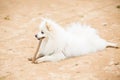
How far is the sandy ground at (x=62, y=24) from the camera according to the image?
4.78 m

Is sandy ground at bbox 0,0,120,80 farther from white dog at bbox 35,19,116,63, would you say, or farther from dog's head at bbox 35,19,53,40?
dog's head at bbox 35,19,53,40

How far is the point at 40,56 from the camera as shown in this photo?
5.61 metres

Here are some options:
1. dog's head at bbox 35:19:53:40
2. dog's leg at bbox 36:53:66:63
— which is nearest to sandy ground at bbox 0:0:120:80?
dog's leg at bbox 36:53:66:63

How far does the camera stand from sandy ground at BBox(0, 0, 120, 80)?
4.78 metres

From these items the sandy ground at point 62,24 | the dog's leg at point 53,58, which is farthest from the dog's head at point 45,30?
the sandy ground at point 62,24

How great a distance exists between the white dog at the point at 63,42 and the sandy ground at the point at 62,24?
0.14 meters

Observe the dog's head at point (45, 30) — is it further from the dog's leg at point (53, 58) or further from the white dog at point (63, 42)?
the dog's leg at point (53, 58)

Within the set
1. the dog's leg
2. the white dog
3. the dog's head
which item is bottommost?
the dog's leg

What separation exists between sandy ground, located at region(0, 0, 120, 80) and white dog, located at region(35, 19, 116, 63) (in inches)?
5.3

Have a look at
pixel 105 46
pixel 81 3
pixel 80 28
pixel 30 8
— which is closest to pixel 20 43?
pixel 80 28

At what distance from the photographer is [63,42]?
17.7 feet

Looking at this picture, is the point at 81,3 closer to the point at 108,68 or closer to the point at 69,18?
the point at 69,18

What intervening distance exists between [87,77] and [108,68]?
1.53ft

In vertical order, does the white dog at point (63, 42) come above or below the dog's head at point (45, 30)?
below
